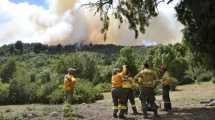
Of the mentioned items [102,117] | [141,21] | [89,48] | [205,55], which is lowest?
[102,117]

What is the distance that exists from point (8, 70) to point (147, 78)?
3225cm

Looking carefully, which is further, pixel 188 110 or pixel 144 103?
pixel 188 110

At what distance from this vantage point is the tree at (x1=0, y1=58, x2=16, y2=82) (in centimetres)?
5194

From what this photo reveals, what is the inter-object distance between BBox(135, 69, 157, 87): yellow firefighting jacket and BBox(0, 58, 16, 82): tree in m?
29.3


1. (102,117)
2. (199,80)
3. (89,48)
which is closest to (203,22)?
(102,117)

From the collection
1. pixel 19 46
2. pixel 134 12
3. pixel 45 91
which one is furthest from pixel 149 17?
pixel 19 46

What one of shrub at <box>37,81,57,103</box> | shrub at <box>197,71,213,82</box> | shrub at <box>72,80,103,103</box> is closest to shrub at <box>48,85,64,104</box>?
shrub at <box>37,81,57,103</box>

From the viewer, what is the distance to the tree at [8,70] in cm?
5194

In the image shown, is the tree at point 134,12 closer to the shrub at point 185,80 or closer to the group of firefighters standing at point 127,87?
the group of firefighters standing at point 127,87

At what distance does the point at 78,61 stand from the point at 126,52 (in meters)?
6.34

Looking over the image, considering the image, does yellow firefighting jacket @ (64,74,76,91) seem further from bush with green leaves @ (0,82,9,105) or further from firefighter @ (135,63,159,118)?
bush with green leaves @ (0,82,9,105)

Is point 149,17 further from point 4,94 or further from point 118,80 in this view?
point 4,94

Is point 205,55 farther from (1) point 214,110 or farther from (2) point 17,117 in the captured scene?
(2) point 17,117

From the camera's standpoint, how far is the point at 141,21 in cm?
2820
